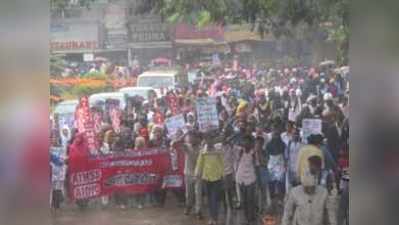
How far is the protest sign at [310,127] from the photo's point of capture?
5.17 metres

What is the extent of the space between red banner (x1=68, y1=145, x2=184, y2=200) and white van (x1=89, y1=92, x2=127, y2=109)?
342 mm

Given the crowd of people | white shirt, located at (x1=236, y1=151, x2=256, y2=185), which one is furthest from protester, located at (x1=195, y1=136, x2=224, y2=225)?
white shirt, located at (x1=236, y1=151, x2=256, y2=185)

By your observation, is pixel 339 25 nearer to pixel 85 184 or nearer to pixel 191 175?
pixel 191 175

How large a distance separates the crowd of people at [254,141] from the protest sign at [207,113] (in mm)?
36

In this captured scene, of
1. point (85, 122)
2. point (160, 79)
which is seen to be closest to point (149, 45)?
point (160, 79)

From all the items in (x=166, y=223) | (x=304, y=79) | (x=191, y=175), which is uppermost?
(x=304, y=79)

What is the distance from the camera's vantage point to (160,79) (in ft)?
16.8

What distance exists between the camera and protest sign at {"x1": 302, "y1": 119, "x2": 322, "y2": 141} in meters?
5.17

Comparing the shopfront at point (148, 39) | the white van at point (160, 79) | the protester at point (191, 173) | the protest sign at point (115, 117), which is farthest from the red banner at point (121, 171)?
the shopfront at point (148, 39)

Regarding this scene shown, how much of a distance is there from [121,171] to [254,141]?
0.96 metres

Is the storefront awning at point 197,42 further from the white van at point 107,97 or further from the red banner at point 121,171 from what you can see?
the red banner at point 121,171
